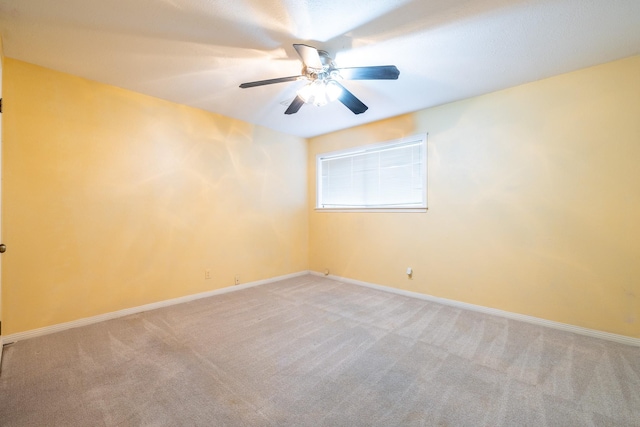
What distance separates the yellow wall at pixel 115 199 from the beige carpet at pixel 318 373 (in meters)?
0.45

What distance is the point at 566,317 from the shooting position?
246 cm

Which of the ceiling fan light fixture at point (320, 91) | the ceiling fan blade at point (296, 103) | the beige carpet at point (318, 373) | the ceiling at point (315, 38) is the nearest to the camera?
the beige carpet at point (318, 373)

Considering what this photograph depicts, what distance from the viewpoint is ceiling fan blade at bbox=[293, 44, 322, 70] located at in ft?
5.61

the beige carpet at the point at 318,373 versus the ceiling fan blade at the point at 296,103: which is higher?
the ceiling fan blade at the point at 296,103

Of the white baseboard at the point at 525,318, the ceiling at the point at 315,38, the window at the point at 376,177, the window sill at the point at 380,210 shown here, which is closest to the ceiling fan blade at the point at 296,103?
the ceiling at the point at 315,38

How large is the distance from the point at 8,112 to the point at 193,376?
9.01 feet

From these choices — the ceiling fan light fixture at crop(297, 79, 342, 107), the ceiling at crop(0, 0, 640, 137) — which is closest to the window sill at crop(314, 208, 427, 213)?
the ceiling at crop(0, 0, 640, 137)

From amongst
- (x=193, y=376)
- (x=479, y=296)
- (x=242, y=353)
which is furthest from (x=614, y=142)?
(x=193, y=376)

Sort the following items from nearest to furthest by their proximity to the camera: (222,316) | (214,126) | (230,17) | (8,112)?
1. (230,17)
2. (8,112)
3. (222,316)
4. (214,126)

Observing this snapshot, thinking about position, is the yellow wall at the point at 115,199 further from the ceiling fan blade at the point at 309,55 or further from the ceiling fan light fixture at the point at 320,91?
the ceiling fan blade at the point at 309,55

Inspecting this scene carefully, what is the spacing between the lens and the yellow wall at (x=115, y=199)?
2.29 meters

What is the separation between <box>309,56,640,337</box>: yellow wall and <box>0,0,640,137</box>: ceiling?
320 millimetres

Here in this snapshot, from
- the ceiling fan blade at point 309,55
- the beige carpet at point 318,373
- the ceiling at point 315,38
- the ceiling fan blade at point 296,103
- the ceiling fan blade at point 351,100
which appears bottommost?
the beige carpet at point 318,373

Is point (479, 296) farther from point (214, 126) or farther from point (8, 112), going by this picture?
point (8, 112)
